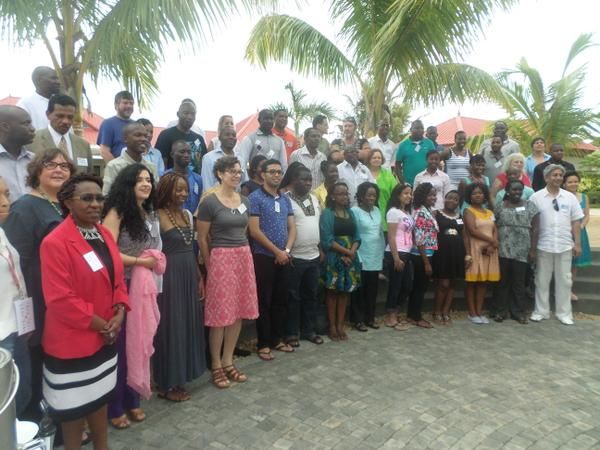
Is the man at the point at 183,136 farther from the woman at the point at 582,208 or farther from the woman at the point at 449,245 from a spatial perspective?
the woman at the point at 582,208

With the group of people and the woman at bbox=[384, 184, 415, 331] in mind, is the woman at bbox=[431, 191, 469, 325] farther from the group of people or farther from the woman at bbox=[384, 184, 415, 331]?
the woman at bbox=[384, 184, 415, 331]

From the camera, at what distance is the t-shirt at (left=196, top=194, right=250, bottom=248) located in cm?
396

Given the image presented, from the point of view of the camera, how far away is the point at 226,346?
166 inches

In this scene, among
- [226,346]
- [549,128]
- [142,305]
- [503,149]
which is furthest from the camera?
[549,128]

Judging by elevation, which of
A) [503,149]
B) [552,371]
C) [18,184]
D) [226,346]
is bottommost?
[552,371]

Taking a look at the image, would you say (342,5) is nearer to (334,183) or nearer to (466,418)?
(334,183)

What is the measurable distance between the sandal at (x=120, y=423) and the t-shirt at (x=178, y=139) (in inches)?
113

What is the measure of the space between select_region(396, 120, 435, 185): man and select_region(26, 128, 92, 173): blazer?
15.7ft

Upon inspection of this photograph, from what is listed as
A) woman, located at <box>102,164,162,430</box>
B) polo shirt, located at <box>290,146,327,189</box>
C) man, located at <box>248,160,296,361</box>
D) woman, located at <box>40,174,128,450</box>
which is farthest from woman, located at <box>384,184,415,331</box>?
woman, located at <box>40,174,128,450</box>

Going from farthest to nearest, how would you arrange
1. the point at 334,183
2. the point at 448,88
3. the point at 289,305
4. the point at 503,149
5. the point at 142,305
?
1. the point at 448,88
2. the point at 503,149
3. the point at 334,183
4. the point at 289,305
5. the point at 142,305

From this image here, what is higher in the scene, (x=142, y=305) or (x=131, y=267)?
(x=131, y=267)

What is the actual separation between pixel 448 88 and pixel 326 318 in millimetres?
5692

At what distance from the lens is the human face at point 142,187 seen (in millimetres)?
3252

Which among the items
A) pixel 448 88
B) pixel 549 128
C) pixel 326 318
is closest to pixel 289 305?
pixel 326 318
